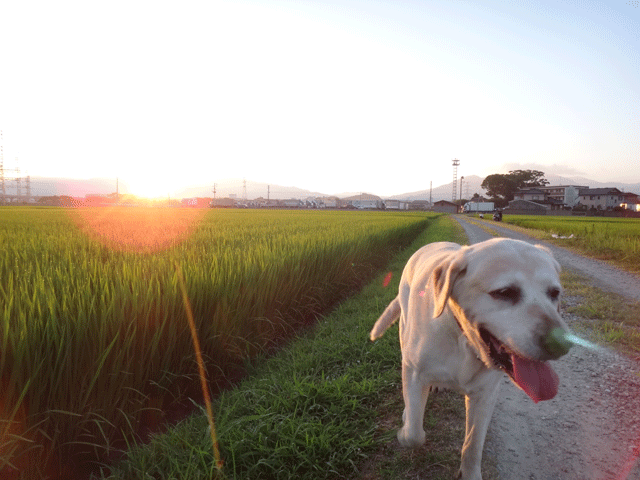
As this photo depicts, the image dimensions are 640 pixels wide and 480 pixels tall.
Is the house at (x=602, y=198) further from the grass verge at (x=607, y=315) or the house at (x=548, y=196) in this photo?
the grass verge at (x=607, y=315)

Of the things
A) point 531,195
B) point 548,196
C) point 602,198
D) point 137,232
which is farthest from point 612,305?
point 548,196

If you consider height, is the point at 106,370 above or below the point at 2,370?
below

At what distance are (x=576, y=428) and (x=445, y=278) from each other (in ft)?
5.16

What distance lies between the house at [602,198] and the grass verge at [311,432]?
363 ft

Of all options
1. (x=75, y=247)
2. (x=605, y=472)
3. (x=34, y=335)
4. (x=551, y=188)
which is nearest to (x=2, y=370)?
(x=34, y=335)

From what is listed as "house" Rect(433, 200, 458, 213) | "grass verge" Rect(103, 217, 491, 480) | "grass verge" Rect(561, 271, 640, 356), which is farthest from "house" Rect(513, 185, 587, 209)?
"grass verge" Rect(103, 217, 491, 480)

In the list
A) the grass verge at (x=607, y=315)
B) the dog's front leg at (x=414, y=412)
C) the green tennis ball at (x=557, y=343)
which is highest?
the green tennis ball at (x=557, y=343)

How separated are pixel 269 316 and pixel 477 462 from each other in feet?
8.34

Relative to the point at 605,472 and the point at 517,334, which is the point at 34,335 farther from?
the point at 605,472

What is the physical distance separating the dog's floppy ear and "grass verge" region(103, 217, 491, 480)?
3.18ft

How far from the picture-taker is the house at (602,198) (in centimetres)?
9138

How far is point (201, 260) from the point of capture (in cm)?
382

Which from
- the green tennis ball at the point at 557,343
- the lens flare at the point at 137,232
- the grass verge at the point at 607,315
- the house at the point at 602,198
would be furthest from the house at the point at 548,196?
the green tennis ball at the point at 557,343

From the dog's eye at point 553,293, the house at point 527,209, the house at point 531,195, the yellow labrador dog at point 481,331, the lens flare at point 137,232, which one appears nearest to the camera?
the yellow labrador dog at point 481,331
